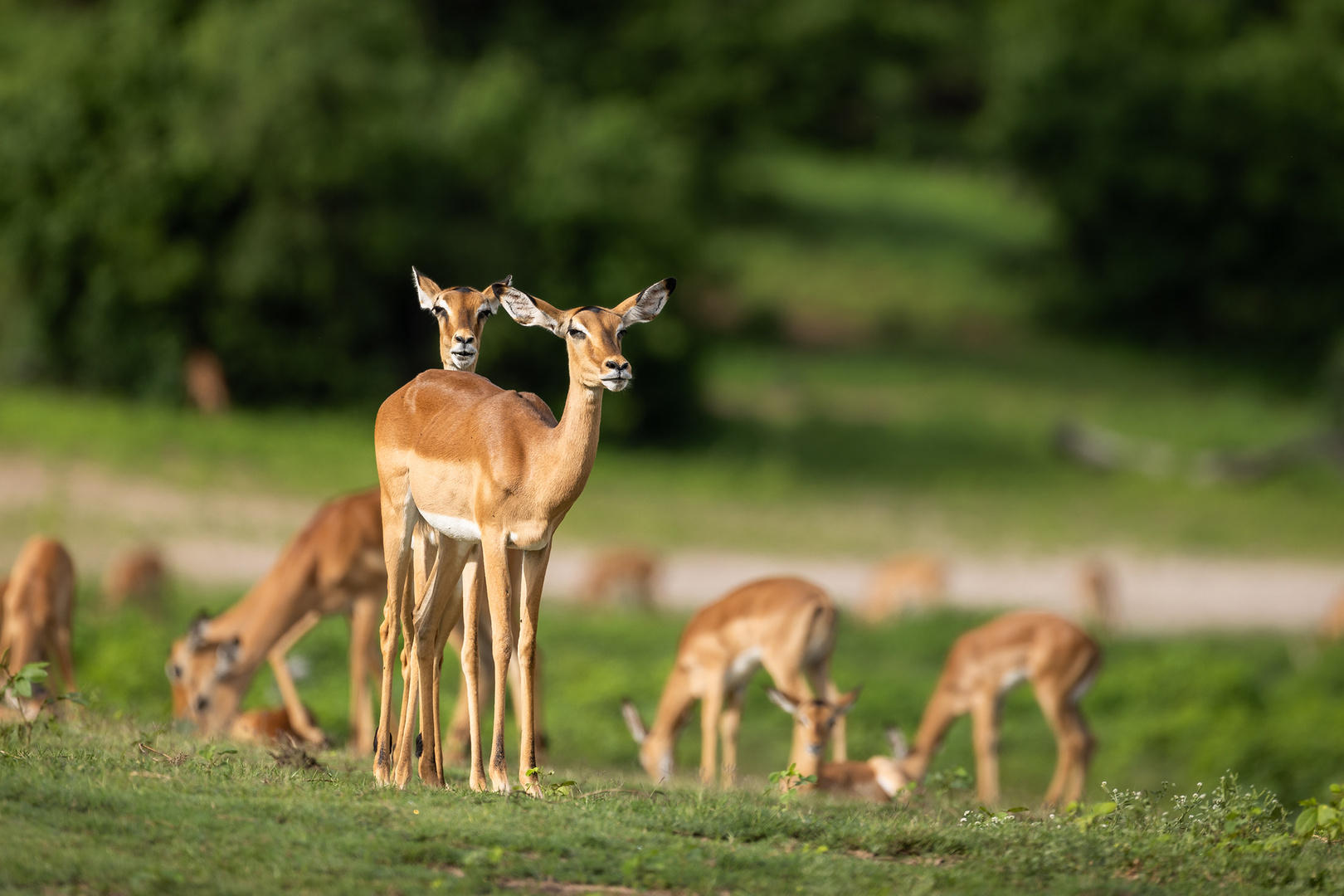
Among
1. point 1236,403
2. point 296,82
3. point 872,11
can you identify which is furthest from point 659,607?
point 872,11

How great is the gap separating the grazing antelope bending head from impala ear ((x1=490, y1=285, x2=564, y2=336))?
0.87 metres

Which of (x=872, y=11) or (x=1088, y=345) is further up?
(x=872, y=11)

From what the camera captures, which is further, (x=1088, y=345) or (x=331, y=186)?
(x=1088, y=345)

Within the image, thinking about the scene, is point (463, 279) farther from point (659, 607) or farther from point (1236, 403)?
point (1236, 403)

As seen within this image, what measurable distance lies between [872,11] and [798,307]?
1700cm

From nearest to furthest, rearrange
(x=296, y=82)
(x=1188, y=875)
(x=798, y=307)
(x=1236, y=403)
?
(x=1188, y=875) → (x=296, y=82) → (x=1236, y=403) → (x=798, y=307)

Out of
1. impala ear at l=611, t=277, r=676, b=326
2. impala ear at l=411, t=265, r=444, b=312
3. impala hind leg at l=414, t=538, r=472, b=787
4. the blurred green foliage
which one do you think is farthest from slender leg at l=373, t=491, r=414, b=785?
the blurred green foliage

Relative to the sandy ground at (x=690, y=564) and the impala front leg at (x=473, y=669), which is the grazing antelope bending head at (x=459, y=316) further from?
the sandy ground at (x=690, y=564)

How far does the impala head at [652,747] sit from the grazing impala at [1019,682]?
6.46 feet

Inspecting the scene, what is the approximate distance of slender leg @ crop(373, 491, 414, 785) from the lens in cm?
712

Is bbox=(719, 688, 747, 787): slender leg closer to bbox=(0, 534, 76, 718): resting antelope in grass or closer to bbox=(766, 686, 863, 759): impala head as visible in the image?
bbox=(766, 686, 863, 759): impala head

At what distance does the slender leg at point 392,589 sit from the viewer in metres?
7.12

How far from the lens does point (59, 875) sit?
541 cm

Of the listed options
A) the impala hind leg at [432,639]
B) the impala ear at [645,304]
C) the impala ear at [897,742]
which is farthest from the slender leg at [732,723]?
the impala ear at [645,304]
